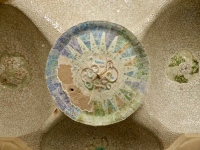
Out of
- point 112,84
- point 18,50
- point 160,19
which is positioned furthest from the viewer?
point 18,50

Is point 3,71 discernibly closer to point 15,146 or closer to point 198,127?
point 15,146

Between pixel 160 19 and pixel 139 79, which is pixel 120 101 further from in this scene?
pixel 160 19

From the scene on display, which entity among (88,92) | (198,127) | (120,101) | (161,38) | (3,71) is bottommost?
(198,127)

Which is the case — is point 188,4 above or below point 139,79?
above

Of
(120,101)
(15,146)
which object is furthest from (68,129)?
(120,101)

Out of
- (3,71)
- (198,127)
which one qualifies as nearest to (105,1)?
(3,71)

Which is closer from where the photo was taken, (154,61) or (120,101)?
(120,101)

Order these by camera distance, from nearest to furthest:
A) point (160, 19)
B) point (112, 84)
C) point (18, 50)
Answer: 1. point (112, 84)
2. point (160, 19)
3. point (18, 50)
